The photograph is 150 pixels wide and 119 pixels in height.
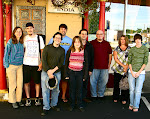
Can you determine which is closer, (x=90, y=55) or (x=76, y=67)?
(x=76, y=67)

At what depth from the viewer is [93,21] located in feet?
22.3

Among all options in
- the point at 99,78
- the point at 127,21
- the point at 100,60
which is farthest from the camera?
the point at 127,21

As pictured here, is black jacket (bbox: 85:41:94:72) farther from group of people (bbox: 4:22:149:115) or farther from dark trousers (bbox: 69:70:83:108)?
dark trousers (bbox: 69:70:83:108)

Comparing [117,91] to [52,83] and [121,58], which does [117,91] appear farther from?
[52,83]

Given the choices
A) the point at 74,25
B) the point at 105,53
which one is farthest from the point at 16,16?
the point at 105,53

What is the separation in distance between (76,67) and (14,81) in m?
1.47

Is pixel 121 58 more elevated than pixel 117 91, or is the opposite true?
pixel 121 58

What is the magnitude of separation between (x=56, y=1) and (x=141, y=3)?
3.75 meters

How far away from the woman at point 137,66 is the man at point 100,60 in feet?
2.29

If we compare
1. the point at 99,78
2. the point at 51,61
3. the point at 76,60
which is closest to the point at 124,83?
the point at 99,78

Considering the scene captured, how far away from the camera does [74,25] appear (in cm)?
695

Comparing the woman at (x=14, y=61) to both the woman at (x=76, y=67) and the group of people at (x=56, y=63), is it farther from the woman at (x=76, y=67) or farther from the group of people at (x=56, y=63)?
the woman at (x=76, y=67)

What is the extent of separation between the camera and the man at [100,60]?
4.65 m

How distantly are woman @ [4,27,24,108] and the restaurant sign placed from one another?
8.87 feet
